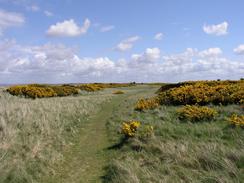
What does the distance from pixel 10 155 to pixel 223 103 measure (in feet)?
42.8

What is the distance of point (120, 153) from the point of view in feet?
32.7

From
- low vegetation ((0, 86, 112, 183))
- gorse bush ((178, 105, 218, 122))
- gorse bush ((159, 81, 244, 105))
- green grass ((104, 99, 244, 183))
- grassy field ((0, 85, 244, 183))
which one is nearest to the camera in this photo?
green grass ((104, 99, 244, 183))

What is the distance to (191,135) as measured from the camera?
10609 millimetres

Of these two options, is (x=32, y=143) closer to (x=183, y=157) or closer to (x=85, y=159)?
(x=85, y=159)

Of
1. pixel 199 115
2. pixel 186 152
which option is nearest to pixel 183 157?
pixel 186 152

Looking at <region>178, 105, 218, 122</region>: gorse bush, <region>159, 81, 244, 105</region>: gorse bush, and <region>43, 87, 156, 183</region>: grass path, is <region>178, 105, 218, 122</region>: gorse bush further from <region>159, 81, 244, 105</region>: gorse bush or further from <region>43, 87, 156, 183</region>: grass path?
<region>43, 87, 156, 183</region>: grass path

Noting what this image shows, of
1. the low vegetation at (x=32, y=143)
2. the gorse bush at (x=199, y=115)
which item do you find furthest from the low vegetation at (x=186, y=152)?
the low vegetation at (x=32, y=143)

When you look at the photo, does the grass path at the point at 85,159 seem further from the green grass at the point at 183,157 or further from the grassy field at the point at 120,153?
the green grass at the point at 183,157

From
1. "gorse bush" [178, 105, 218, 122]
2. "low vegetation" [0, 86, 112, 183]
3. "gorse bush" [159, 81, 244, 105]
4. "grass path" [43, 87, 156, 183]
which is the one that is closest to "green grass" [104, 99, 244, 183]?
"grass path" [43, 87, 156, 183]

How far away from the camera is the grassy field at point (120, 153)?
7.26m

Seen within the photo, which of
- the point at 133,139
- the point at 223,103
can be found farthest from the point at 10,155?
the point at 223,103

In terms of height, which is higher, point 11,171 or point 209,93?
point 209,93

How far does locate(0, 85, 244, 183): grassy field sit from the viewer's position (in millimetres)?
7258

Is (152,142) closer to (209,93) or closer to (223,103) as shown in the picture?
(223,103)
